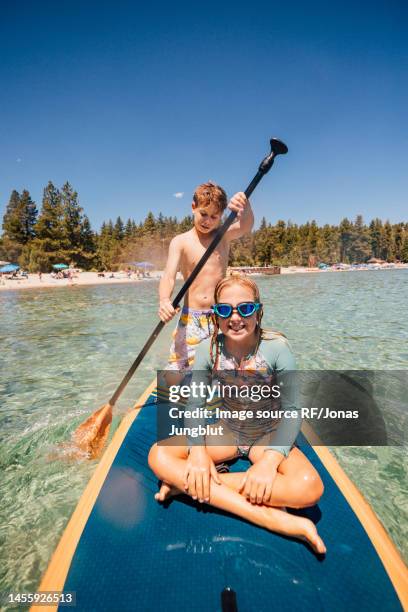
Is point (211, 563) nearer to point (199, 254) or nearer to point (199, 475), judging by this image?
point (199, 475)

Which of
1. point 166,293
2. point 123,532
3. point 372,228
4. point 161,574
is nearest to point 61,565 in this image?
point 123,532

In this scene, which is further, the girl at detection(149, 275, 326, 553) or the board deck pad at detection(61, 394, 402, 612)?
the girl at detection(149, 275, 326, 553)

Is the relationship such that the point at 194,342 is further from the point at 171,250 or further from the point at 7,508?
the point at 7,508

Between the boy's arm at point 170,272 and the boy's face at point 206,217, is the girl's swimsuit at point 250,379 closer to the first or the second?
the boy's arm at point 170,272

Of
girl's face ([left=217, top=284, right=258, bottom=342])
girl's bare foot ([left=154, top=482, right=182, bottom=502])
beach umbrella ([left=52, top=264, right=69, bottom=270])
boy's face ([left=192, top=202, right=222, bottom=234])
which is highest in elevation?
beach umbrella ([left=52, top=264, right=69, bottom=270])

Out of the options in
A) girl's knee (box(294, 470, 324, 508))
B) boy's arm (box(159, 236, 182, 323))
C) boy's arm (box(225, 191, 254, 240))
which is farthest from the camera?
boy's arm (box(159, 236, 182, 323))

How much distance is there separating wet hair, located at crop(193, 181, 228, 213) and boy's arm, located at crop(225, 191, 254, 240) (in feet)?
0.45

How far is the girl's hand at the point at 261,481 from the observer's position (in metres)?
1.72

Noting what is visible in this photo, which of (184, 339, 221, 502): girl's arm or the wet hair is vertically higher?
the wet hair

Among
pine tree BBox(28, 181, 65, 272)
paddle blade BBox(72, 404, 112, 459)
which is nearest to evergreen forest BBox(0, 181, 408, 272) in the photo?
pine tree BBox(28, 181, 65, 272)

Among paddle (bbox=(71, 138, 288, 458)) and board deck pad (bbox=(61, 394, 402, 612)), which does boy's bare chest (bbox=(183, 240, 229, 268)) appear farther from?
board deck pad (bbox=(61, 394, 402, 612))

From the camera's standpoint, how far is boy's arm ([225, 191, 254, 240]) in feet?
8.71

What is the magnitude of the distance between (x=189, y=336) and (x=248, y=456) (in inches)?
44.6

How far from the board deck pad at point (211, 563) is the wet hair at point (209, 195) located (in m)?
2.14
